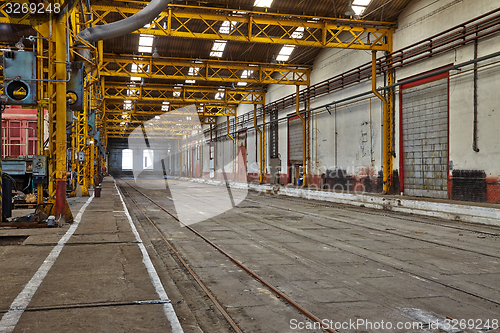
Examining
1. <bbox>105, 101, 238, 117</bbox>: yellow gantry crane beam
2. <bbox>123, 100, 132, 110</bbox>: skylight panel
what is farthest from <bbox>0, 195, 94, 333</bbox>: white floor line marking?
<bbox>123, 100, 132, 110</bbox>: skylight panel

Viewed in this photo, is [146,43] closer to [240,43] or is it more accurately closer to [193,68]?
[193,68]

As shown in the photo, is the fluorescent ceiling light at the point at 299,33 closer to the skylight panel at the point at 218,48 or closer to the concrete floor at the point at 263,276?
the skylight panel at the point at 218,48

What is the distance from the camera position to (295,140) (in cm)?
2617

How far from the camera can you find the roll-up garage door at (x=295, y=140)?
25578 mm

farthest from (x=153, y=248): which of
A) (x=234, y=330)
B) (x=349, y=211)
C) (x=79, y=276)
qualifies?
(x=349, y=211)

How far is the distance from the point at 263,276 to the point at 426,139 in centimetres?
1189

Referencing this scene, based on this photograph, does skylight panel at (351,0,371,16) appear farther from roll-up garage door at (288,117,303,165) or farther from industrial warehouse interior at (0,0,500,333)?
roll-up garage door at (288,117,303,165)

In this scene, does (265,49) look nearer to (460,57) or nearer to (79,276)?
(460,57)

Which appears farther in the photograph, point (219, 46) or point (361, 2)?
point (219, 46)

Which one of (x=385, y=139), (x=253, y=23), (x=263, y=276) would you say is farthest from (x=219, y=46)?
(x=263, y=276)

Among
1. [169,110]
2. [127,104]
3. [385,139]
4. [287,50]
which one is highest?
[287,50]

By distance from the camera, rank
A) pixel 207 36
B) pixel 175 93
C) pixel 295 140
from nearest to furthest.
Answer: pixel 207 36 < pixel 295 140 < pixel 175 93

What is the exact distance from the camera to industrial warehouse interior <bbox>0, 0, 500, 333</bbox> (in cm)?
442

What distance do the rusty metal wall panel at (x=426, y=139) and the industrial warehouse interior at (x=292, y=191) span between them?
0.07m
